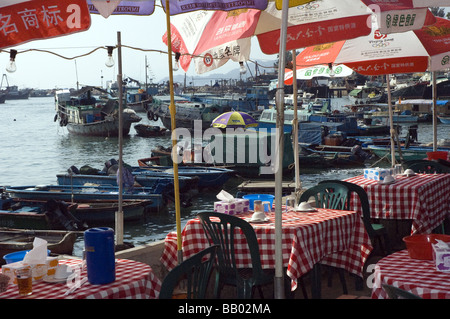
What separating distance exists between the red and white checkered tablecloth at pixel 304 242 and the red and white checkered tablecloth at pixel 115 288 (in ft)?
4.25

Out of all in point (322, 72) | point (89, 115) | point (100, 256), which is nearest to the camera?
point (100, 256)

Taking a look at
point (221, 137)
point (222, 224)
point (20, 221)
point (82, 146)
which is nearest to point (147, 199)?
point (20, 221)

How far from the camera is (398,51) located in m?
8.93

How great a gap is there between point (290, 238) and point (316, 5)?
10.1ft

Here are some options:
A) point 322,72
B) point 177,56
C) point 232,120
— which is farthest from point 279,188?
point 232,120

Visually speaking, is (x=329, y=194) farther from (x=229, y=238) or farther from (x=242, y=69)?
(x=242, y=69)

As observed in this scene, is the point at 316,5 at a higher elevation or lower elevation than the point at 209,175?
higher

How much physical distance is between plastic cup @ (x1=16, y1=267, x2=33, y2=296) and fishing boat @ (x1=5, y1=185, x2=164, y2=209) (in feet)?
52.4

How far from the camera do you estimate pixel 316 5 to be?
6.86 metres

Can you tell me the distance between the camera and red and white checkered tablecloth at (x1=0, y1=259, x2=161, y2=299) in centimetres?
350

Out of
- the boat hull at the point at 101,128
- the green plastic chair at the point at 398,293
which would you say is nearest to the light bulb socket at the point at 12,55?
the green plastic chair at the point at 398,293

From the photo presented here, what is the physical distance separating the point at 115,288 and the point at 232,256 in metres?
1.53

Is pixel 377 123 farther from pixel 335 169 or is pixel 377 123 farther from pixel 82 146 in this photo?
pixel 82 146

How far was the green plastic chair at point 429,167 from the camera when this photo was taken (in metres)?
8.73
